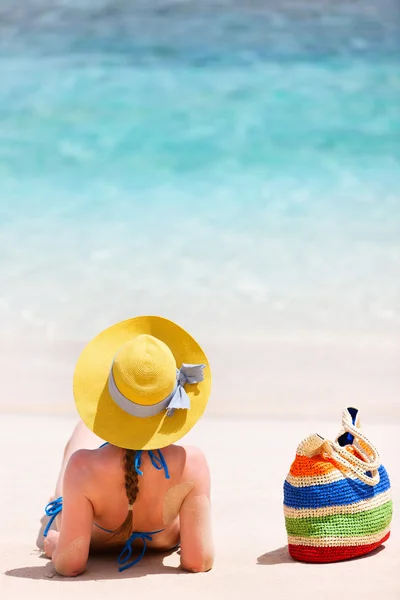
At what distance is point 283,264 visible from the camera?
7.69 meters

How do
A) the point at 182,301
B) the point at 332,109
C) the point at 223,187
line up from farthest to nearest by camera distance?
the point at 332,109
the point at 223,187
the point at 182,301

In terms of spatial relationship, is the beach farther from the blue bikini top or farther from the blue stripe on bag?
the blue stripe on bag

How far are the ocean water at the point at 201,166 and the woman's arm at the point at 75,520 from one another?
14.1 ft

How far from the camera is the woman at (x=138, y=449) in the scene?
2371 mm

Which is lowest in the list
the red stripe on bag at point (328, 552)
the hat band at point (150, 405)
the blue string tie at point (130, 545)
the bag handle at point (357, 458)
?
the red stripe on bag at point (328, 552)

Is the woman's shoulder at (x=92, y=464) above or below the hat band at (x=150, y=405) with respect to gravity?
below

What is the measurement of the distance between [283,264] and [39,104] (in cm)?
420

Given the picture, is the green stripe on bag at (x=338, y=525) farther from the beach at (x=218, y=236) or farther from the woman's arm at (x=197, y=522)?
the woman's arm at (x=197, y=522)

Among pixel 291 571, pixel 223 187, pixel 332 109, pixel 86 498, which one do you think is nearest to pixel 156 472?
pixel 86 498

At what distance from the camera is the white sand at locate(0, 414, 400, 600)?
2326mm

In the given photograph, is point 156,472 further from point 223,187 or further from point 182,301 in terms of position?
point 223,187

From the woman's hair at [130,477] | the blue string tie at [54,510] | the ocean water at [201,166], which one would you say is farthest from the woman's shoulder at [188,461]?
the ocean water at [201,166]

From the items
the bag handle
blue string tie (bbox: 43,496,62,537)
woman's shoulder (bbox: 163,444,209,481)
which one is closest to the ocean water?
blue string tie (bbox: 43,496,62,537)

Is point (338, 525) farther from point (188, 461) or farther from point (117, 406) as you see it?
point (117, 406)
